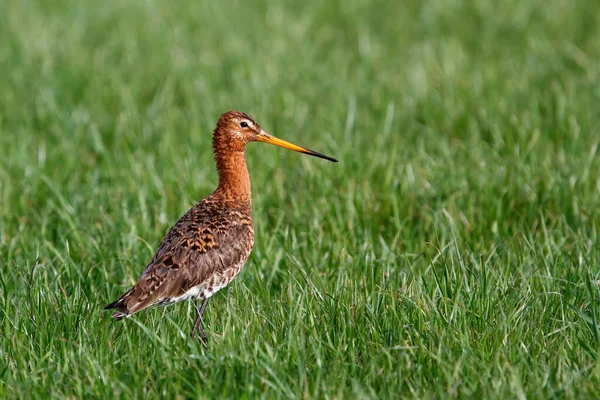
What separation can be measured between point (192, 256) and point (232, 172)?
710 millimetres

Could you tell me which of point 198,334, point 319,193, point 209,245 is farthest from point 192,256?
point 319,193

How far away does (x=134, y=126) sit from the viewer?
27.9 feet

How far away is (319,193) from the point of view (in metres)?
6.80

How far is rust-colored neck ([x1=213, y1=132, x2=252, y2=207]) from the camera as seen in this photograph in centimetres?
543

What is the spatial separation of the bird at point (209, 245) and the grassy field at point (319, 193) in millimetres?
147

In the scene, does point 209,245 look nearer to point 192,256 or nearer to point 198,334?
point 192,256

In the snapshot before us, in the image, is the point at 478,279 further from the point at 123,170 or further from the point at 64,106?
the point at 64,106

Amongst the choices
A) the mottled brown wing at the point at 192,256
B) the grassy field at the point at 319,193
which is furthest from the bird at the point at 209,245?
the grassy field at the point at 319,193

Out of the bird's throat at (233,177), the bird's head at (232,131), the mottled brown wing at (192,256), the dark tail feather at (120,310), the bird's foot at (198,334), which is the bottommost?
the bird's foot at (198,334)

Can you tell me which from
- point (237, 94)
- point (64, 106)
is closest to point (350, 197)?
point (237, 94)

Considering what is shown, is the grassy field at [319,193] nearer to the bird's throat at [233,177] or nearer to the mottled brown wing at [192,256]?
the mottled brown wing at [192,256]

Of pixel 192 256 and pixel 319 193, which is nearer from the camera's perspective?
pixel 192 256

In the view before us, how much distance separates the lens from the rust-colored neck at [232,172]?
543 cm

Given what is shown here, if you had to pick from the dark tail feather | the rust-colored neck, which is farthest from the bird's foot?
the rust-colored neck
